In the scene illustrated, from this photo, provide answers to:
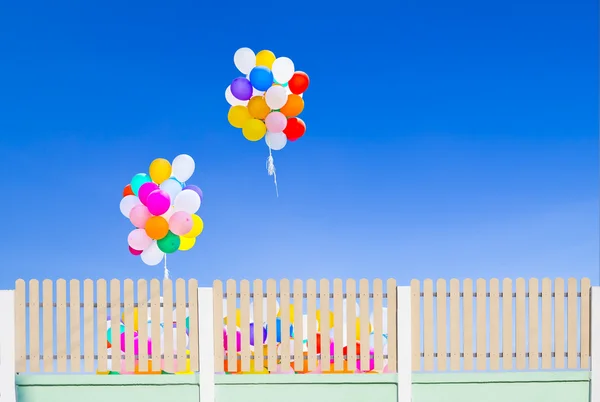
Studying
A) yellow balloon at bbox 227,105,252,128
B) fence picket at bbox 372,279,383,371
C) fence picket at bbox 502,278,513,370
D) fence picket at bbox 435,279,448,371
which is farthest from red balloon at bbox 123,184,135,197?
fence picket at bbox 502,278,513,370

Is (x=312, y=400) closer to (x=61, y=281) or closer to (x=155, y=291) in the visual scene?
(x=155, y=291)

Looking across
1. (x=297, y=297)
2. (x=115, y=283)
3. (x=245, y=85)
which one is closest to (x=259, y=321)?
(x=297, y=297)

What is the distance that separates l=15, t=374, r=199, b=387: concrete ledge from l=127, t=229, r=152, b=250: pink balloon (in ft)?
5.54

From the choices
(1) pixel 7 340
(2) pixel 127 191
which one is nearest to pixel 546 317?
(2) pixel 127 191

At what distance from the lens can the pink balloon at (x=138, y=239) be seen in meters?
9.44

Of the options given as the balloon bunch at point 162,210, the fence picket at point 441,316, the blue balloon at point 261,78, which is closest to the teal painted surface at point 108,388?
the balloon bunch at point 162,210

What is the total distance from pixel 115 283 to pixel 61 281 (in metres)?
0.73

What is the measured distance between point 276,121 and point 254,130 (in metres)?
0.34

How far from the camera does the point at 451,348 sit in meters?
8.91

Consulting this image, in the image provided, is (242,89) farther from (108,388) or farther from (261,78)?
(108,388)

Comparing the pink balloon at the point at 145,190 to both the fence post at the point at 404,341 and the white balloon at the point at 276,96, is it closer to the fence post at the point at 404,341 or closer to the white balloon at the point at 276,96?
the white balloon at the point at 276,96

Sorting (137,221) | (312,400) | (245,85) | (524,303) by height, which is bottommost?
(312,400)

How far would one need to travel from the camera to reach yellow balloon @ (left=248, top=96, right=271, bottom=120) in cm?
952

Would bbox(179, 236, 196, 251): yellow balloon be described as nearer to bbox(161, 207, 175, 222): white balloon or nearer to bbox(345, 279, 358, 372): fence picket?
bbox(161, 207, 175, 222): white balloon
